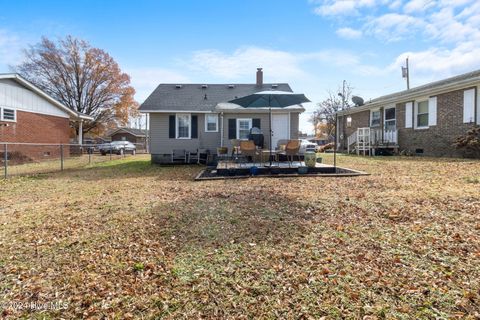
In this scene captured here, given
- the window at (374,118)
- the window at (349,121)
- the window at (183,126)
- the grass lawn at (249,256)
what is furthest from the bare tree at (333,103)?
the grass lawn at (249,256)

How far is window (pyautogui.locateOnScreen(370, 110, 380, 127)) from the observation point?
59.9 feet

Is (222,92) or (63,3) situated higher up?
(63,3)

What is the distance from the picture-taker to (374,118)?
61.2ft

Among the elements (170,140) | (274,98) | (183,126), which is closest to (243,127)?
(183,126)

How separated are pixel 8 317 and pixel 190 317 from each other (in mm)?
1438

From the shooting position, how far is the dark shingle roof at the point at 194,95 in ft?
46.4

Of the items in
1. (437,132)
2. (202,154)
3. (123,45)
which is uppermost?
(123,45)

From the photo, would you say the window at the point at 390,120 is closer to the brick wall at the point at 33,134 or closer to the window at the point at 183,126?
the window at the point at 183,126

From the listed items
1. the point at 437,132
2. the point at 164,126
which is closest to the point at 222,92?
the point at 164,126

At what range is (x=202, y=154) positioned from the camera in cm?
1423

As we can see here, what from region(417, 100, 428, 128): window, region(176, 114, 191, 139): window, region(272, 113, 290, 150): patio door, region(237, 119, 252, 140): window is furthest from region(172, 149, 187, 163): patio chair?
region(417, 100, 428, 128): window

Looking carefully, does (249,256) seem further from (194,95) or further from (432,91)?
(432,91)

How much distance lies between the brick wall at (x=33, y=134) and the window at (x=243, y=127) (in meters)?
9.25

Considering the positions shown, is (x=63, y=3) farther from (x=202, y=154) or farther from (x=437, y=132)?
(x=437, y=132)
